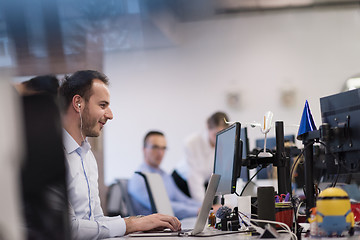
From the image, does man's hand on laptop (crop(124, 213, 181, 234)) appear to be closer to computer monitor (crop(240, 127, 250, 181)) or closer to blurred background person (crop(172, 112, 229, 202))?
computer monitor (crop(240, 127, 250, 181))

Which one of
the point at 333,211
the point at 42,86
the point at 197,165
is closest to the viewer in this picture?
the point at 42,86

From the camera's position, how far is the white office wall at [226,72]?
7.00 meters

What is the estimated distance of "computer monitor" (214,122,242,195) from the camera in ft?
6.80

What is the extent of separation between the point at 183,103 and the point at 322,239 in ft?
19.0

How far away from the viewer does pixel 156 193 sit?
3.53 metres

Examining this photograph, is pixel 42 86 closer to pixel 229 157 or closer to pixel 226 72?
pixel 229 157

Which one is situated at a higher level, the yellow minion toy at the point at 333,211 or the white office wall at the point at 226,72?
the white office wall at the point at 226,72

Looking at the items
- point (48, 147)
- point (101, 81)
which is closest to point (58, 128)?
point (48, 147)

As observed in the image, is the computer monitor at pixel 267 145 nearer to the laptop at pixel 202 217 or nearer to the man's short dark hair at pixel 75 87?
the laptop at pixel 202 217

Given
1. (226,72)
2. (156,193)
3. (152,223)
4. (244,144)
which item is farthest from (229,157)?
(226,72)

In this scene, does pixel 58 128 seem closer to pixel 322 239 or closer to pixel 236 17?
pixel 322 239

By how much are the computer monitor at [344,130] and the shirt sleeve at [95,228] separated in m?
0.95

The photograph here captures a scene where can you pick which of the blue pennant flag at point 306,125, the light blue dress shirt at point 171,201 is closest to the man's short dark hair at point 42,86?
the blue pennant flag at point 306,125

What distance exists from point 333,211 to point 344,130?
1.48 feet
